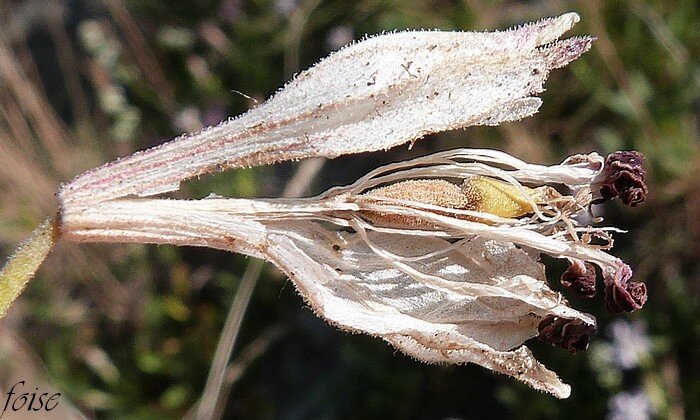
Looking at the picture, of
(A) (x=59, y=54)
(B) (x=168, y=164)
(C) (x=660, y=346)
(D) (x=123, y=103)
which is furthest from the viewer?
(A) (x=59, y=54)

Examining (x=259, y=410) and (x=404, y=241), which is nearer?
(x=404, y=241)

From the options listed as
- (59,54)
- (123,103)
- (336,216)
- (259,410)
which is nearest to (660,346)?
(259,410)

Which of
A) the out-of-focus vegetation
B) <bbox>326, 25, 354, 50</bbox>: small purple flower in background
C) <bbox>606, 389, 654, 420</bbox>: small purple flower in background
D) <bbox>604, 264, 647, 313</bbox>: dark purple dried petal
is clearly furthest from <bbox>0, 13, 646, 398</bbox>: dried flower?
<bbox>326, 25, 354, 50</bbox>: small purple flower in background

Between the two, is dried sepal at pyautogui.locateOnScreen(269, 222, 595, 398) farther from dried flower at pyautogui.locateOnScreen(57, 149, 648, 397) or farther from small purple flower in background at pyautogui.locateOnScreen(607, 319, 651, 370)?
small purple flower in background at pyautogui.locateOnScreen(607, 319, 651, 370)

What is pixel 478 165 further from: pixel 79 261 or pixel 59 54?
pixel 59 54

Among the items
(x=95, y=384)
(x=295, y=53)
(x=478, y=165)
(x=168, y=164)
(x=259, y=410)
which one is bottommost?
(x=259, y=410)

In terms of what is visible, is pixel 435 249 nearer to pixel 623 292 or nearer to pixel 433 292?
pixel 433 292

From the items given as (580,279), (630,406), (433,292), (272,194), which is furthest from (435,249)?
(272,194)

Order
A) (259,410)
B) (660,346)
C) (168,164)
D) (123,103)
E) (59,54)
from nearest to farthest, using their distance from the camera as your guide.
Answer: (168,164), (660,346), (259,410), (123,103), (59,54)
